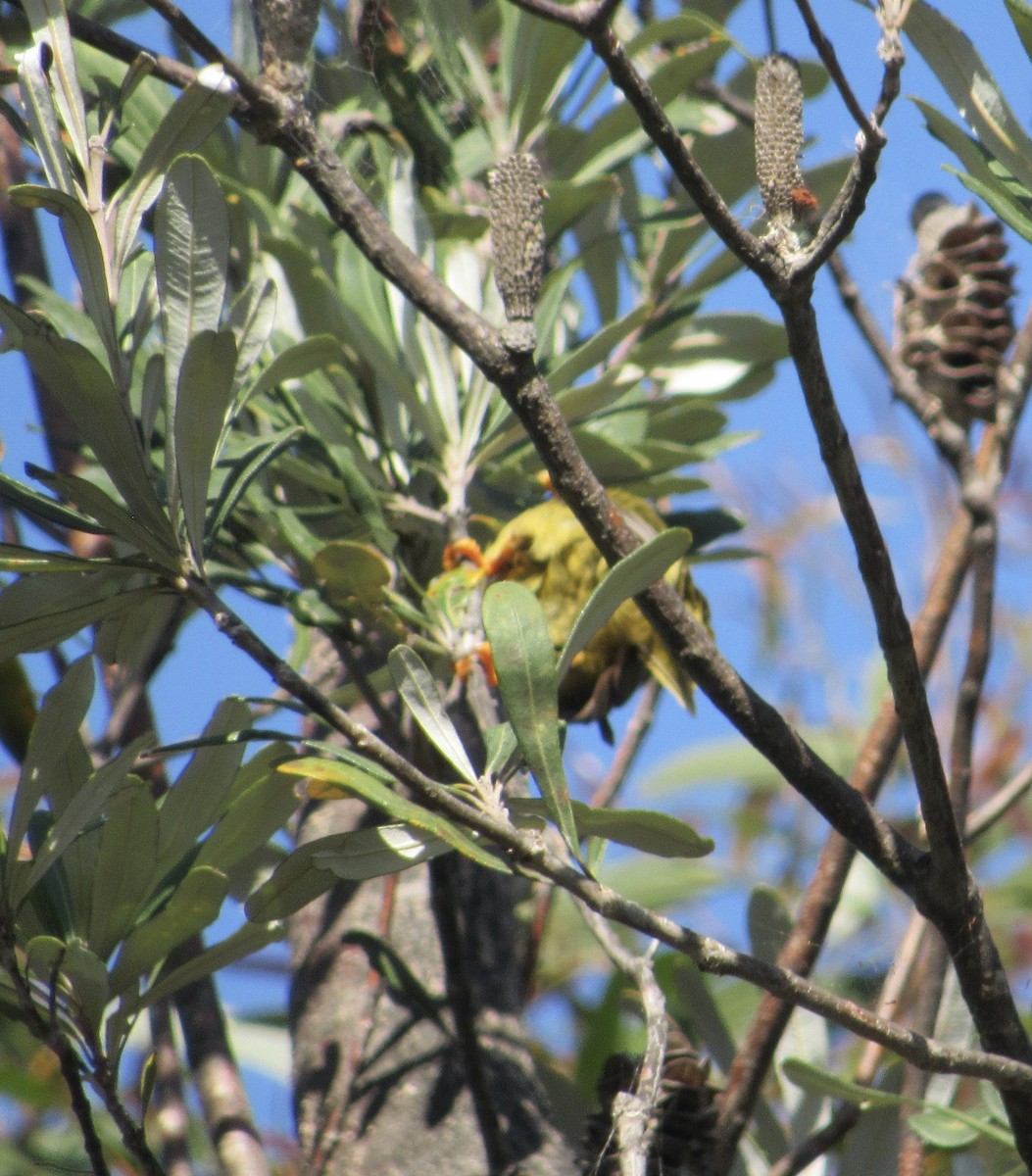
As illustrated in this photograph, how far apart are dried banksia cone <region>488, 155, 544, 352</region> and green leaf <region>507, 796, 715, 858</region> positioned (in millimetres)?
364

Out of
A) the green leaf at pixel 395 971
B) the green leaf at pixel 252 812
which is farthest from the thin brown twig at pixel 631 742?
the green leaf at pixel 252 812

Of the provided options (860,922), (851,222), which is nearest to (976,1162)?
(851,222)

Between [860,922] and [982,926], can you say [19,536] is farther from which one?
[860,922]

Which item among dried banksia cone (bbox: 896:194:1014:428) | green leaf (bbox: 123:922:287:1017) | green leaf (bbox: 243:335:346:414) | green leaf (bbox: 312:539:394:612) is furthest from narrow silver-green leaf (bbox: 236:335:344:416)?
dried banksia cone (bbox: 896:194:1014:428)

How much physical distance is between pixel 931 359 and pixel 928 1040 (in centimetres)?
104

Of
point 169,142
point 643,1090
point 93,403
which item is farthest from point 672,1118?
point 169,142

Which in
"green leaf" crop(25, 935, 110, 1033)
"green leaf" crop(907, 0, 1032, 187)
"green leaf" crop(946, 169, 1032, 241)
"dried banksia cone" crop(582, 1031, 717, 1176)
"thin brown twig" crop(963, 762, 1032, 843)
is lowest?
"dried banksia cone" crop(582, 1031, 717, 1176)

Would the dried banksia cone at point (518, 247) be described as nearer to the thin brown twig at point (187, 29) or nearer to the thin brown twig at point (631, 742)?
the thin brown twig at point (187, 29)

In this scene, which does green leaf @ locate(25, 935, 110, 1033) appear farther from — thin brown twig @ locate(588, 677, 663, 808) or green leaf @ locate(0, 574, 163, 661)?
thin brown twig @ locate(588, 677, 663, 808)

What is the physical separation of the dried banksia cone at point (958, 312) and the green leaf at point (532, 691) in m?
0.97

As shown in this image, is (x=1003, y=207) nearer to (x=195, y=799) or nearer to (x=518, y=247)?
(x=518, y=247)

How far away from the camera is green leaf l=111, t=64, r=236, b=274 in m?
1.09

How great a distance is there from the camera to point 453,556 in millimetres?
1638

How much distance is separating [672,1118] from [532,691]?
2.15 feet
